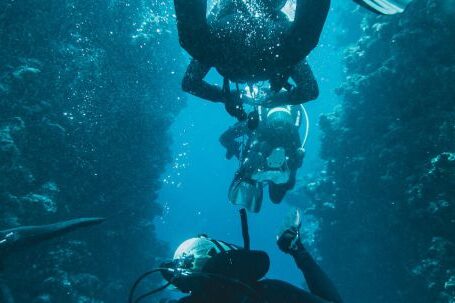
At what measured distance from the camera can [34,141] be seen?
1038 cm

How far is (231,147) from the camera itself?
725 centimetres

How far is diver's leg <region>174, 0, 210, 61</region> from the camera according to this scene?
8.55 feet

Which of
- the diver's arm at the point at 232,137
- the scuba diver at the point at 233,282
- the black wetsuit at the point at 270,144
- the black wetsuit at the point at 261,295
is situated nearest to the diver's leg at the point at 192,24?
the scuba diver at the point at 233,282

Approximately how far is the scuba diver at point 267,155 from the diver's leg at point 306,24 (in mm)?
3478

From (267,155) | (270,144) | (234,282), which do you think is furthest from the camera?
(270,144)

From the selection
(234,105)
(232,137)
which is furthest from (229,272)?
(232,137)

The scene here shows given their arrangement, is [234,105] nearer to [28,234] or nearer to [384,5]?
[384,5]

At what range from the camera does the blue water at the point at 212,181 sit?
170 feet

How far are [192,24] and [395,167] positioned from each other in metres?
8.79

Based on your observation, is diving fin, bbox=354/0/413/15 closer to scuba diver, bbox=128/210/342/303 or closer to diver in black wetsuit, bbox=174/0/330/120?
diver in black wetsuit, bbox=174/0/330/120

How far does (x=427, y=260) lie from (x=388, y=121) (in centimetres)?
469

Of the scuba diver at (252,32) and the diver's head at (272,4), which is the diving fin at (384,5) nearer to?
the scuba diver at (252,32)

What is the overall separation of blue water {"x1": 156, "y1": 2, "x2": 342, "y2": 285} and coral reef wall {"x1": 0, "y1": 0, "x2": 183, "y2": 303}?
2955 centimetres

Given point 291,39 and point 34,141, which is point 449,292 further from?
point 34,141
